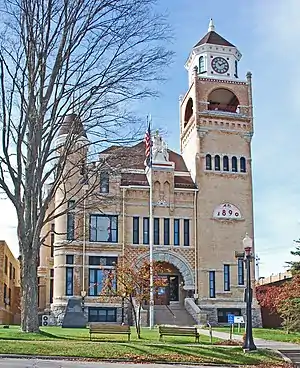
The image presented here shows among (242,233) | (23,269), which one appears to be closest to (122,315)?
(242,233)

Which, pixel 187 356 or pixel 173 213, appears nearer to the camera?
pixel 187 356

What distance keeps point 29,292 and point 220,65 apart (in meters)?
33.7

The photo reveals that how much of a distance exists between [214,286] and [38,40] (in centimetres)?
2888

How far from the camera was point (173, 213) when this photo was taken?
164 ft

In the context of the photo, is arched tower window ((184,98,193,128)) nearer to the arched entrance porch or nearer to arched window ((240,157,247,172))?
arched window ((240,157,247,172))

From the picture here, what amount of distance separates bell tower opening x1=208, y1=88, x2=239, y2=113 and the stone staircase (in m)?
17.7

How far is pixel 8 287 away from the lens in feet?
170

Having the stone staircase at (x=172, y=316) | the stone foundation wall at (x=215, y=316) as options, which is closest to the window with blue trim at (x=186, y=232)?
the stone staircase at (x=172, y=316)

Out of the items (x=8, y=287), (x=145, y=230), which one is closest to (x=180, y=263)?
(x=145, y=230)

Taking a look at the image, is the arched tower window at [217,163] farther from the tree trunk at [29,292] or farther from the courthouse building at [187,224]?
the tree trunk at [29,292]

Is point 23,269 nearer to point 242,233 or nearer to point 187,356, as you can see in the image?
point 187,356

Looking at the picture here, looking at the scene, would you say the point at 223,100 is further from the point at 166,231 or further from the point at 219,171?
the point at 166,231

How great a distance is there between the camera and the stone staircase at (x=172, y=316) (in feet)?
146

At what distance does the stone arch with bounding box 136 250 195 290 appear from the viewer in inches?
1923
